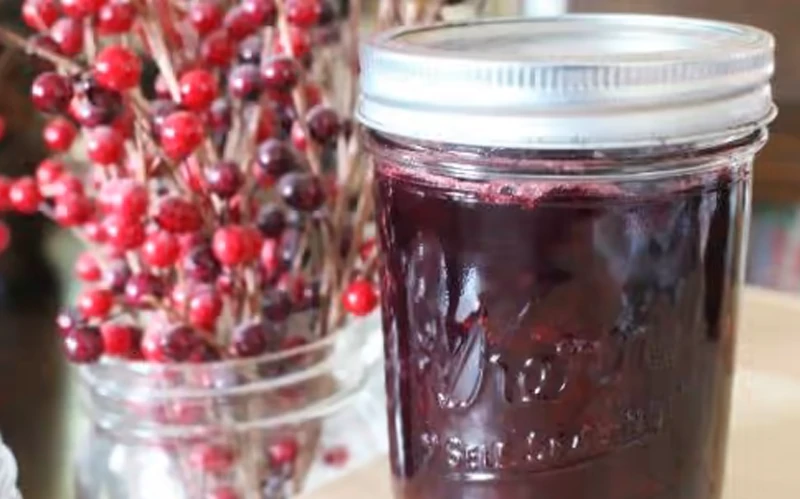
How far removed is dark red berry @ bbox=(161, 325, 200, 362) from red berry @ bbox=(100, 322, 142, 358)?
0.07ft

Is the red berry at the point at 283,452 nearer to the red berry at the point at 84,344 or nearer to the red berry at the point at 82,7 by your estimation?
the red berry at the point at 84,344

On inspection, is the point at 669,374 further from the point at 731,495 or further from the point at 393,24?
the point at 393,24

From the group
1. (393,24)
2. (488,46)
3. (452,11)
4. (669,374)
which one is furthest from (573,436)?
(452,11)

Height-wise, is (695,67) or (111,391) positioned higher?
(695,67)

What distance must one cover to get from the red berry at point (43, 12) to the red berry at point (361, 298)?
166 millimetres

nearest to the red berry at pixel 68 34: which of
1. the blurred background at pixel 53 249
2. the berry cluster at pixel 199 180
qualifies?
the berry cluster at pixel 199 180

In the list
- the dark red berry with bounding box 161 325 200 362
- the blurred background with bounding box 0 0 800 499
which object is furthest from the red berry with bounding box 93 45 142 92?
the blurred background with bounding box 0 0 800 499

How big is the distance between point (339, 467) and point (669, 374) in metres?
0.22

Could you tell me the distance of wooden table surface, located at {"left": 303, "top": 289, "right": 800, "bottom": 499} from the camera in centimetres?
52

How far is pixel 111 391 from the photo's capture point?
23.9 inches

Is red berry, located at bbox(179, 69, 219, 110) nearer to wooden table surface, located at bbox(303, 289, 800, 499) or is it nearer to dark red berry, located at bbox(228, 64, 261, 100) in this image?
dark red berry, located at bbox(228, 64, 261, 100)

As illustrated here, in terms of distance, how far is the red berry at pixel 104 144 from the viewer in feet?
1.72

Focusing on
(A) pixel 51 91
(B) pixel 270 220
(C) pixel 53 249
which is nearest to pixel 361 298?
(B) pixel 270 220

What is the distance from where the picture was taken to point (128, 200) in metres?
0.53
